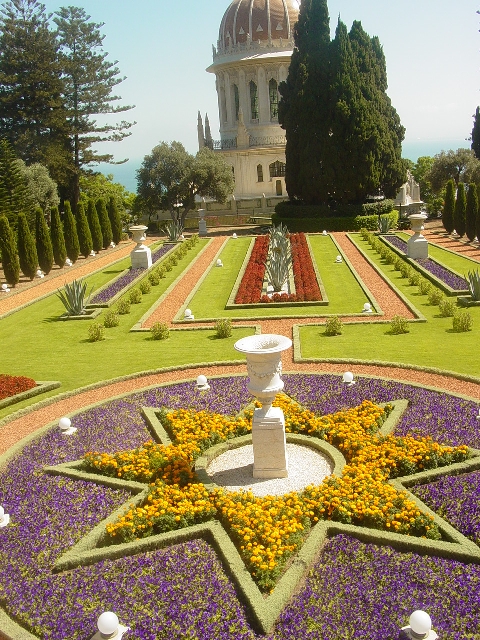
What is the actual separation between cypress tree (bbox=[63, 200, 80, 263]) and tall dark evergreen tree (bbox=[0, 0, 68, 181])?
12395 millimetres

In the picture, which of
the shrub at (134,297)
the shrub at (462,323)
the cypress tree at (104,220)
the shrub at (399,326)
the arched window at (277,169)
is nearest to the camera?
the shrub at (462,323)

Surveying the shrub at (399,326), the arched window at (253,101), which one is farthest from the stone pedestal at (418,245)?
the arched window at (253,101)

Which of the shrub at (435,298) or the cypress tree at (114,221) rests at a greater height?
the cypress tree at (114,221)

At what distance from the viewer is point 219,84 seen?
206 ft

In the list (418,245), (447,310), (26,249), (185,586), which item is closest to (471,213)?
(418,245)

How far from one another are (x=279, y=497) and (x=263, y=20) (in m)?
59.5

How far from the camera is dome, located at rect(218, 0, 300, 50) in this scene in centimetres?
5891

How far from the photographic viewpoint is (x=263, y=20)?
5903cm

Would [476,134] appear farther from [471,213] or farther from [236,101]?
[236,101]

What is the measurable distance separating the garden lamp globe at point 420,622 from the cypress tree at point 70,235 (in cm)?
2675

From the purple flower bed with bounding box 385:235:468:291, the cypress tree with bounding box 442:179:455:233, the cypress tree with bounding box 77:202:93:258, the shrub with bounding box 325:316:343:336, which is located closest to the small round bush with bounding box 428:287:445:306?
the purple flower bed with bounding box 385:235:468:291

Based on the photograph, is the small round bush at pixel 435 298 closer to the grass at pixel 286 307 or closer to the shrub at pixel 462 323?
the grass at pixel 286 307

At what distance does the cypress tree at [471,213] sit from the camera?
2972cm

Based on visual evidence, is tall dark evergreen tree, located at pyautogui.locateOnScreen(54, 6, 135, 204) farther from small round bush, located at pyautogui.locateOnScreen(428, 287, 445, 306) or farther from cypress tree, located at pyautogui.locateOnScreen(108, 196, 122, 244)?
small round bush, located at pyautogui.locateOnScreen(428, 287, 445, 306)
